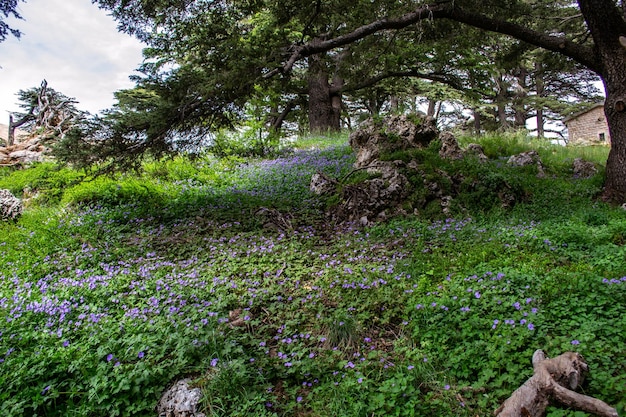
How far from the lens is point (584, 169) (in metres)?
8.97

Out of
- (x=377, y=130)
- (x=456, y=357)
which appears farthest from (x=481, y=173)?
(x=456, y=357)

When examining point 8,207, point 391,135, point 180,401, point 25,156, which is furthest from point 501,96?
point 180,401

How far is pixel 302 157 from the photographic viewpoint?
1114 cm

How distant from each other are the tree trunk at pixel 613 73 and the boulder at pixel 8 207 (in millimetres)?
11999

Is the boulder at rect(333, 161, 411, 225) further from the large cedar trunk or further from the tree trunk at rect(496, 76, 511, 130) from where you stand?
the tree trunk at rect(496, 76, 511, 130)

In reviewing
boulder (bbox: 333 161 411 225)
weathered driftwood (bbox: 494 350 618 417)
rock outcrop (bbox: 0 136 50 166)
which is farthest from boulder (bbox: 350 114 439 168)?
rock outcrop (bbox: 0 136 50 166)

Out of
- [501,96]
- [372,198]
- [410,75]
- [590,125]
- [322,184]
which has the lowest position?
[372,198]

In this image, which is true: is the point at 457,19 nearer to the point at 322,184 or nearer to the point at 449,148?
the point at 449,148

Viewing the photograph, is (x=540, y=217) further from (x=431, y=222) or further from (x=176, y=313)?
(x=176, y=313)

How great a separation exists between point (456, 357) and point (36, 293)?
4.84 meters

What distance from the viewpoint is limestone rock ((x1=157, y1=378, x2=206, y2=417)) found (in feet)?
9.22

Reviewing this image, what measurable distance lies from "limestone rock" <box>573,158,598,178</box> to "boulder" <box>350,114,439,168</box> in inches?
144

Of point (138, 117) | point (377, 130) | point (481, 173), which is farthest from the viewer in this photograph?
point (377, 130)

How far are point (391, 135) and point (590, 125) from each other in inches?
936
